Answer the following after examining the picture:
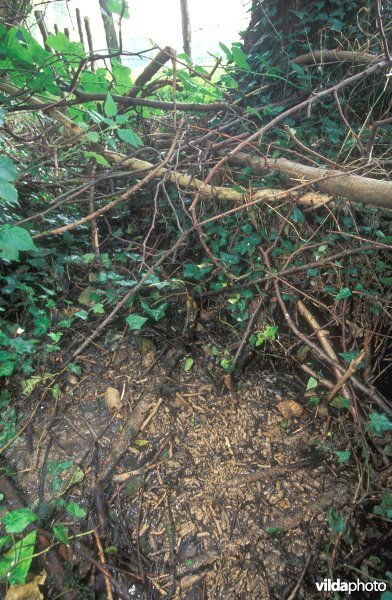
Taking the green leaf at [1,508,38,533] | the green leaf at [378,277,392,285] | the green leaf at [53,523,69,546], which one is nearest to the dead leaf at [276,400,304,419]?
the green leaf at [378,277,392,285]

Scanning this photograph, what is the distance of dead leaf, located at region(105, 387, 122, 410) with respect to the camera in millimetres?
2053

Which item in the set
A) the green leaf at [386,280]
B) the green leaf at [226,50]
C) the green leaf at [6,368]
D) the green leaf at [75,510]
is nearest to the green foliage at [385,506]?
the green leaf at [386,280]

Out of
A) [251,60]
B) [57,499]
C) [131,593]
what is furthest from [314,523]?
[251,60]

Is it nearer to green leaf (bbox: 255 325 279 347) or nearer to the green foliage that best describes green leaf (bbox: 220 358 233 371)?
green leaf (bbox: 255 325 279 347)

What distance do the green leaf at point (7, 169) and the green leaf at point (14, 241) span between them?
212 millimetres

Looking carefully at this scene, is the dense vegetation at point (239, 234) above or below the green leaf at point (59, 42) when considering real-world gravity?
below

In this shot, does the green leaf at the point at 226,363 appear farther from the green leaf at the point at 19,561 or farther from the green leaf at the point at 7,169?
the green leaf at the point at 7,169

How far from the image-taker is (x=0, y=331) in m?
1.97

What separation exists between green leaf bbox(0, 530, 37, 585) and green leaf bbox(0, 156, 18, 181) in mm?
1624

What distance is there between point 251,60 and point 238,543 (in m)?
3.89

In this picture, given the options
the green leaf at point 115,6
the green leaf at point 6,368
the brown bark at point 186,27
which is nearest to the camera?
the green leaf at point 115,6

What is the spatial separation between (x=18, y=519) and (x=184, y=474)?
2.81 feet

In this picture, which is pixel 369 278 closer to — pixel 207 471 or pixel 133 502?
pixel 207 471

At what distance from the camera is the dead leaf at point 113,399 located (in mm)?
2053
